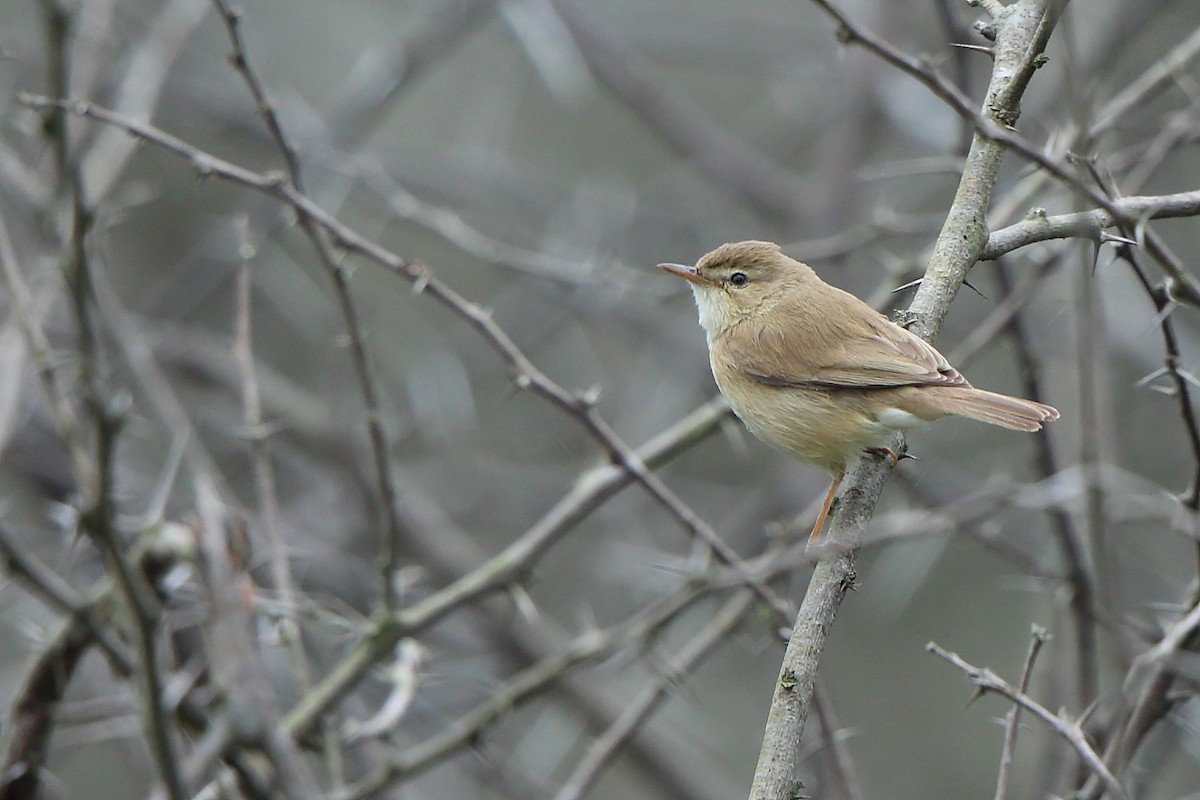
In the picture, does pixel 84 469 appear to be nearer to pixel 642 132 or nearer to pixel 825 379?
pixel 825 379

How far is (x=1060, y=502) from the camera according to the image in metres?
3.30

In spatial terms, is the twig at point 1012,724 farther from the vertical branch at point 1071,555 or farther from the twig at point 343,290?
the twig at point 343,290

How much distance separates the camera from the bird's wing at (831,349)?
3893mm

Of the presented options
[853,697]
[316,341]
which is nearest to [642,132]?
[316,341]

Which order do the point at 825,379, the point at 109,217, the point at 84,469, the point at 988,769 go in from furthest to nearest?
the point at 988,769 → the point at 825,379 → the point at 109,217 → the point at 84,469

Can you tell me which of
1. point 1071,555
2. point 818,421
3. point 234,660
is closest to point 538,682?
point 818,421

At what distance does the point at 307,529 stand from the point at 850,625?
4494 mm

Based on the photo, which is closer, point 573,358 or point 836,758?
point 836,758

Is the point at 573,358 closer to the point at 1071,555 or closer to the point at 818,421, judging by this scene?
the point at 1071,555

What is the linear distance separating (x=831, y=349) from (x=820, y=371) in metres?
0.10

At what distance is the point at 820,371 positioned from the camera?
13.9 feet

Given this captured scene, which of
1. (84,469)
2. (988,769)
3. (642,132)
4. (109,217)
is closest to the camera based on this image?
(84,469)

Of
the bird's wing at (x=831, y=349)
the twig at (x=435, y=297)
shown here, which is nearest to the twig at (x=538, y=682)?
the twig at (x=435, y=297)

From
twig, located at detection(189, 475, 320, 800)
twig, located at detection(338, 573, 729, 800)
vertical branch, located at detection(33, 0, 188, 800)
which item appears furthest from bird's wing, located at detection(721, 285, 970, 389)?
vertical branch, located at detection(33, 0, 188, 800)
